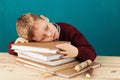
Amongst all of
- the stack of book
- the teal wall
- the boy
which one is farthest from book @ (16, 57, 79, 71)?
the teal wall

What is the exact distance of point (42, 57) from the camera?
1.09 metres

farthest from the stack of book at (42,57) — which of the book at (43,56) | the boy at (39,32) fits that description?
the boy at (39,32)

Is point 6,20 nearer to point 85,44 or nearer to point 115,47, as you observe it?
point 115,47

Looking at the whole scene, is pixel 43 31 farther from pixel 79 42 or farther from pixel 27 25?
pixel 79 42

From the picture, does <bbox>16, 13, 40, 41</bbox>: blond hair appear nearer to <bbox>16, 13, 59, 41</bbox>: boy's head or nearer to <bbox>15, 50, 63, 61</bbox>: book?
<bbox>16, 13, 59, 41</bbox>: boy's head

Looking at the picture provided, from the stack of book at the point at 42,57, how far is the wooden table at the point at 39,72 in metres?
0.03

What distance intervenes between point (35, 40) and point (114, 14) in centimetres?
104

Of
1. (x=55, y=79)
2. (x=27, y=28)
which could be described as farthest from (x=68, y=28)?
(x=55, y=79)

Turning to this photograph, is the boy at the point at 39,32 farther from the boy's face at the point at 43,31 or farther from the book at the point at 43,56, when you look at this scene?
the book at the point at 43,56

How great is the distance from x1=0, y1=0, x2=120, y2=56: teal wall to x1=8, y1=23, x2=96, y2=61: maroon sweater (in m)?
0.75

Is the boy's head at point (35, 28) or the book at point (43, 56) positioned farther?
the boy's head at point (35, 28)

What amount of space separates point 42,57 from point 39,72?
0.20 ft

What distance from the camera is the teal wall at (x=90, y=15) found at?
2.23m

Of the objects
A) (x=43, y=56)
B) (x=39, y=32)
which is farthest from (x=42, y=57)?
(x=39, y=32)
